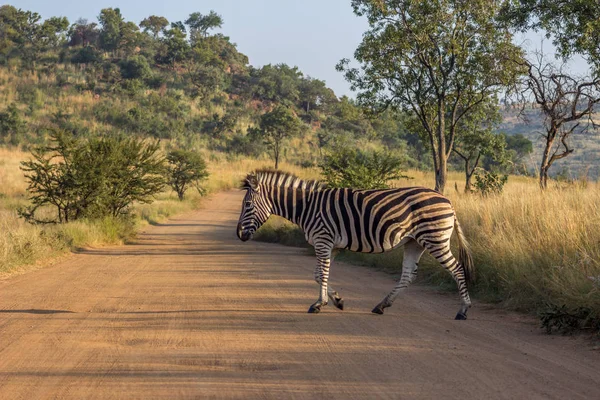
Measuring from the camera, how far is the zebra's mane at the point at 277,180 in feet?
30.4

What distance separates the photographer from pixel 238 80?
295 ft

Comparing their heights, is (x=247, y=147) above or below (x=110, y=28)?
below

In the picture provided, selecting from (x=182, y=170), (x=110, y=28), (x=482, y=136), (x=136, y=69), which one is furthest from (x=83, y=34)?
(x=482, y=136)

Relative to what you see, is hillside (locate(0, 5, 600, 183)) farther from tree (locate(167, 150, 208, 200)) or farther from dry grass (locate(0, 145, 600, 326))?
dry grass (locate(0, 145, 600, 326))

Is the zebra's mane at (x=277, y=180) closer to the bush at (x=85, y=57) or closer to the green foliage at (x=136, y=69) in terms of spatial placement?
the green foliage at (x=136, y=69)

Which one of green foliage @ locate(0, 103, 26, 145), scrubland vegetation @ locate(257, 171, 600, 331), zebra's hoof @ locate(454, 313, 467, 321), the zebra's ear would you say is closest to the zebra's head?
the zebra's ear

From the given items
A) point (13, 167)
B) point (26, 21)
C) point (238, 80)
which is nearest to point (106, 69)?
point (26, 21)

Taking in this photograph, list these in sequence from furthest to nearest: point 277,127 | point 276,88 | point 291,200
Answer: point 276,88 → point 277,127 → point 291,200

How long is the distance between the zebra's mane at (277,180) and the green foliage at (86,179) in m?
10.8

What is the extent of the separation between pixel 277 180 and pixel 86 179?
36.6 ft

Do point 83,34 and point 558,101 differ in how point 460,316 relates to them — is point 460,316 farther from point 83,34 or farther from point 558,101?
point 83,34

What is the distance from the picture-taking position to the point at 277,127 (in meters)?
59.1

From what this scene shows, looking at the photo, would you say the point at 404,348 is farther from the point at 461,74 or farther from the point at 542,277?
the point at 461,74

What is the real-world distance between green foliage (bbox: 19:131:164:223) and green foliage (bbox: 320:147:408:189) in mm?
5852
